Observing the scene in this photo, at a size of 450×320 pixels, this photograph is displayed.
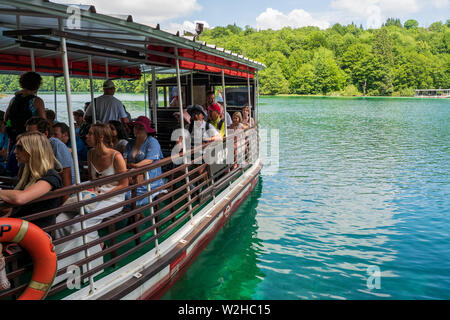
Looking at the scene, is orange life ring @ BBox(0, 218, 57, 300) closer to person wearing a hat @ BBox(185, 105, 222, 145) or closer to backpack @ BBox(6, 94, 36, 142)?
backpack @ BBox(6, 94, 36, 142)

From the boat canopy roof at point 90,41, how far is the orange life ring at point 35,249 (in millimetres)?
1679

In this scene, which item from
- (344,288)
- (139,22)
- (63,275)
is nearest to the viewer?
(63,275)

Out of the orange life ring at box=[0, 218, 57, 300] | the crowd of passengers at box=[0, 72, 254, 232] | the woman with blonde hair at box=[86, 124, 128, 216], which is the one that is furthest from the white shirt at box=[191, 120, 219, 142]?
the orange life ring at box=[0, 218, 57, 300]

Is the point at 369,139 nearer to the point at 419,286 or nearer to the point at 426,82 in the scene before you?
the point at 419,286

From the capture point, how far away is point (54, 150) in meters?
4.62

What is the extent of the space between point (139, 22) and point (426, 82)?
11883 centimetres

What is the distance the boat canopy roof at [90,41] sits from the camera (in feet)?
11.6

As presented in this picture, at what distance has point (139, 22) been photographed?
4059mm

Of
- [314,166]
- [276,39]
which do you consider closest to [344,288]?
[314,166]

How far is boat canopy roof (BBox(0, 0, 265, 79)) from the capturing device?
3524mm

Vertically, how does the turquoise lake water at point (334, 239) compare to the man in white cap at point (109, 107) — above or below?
below

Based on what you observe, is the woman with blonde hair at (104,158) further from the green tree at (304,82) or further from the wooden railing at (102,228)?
the green tree at (304,82)

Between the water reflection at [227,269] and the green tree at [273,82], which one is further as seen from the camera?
the green tree at [273,82]

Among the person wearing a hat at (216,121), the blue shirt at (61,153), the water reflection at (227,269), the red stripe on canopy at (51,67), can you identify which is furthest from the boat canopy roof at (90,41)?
the water reflection at (227,269)
